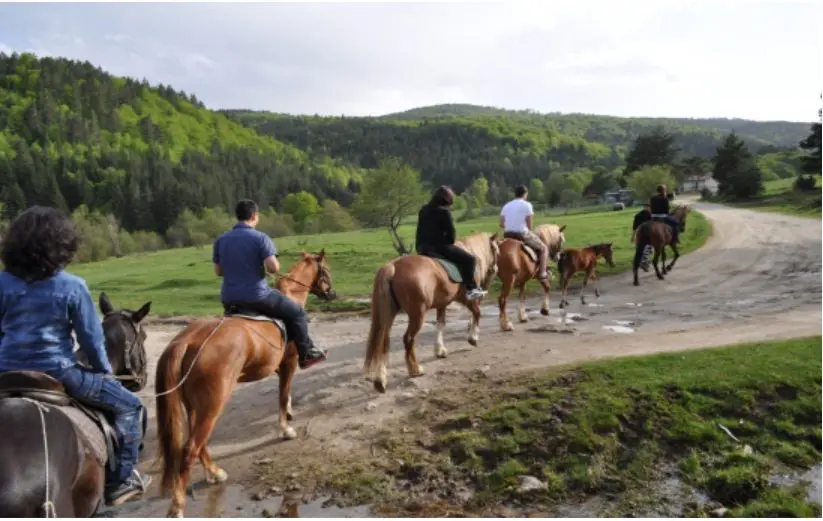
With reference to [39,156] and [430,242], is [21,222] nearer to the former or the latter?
[430,242]

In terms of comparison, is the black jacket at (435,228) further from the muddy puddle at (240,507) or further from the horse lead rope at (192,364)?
the muddy puddle at (240,507)

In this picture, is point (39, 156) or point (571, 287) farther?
point (39, 156)

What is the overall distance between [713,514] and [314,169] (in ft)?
531

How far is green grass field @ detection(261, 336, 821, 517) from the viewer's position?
266 inches

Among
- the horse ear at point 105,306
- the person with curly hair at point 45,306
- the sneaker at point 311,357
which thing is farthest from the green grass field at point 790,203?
the person with curly hair at point 45,306

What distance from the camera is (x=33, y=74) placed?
7392 inches

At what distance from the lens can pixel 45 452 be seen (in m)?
4.04

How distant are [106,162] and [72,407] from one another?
154m

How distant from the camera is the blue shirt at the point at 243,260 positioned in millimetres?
7574

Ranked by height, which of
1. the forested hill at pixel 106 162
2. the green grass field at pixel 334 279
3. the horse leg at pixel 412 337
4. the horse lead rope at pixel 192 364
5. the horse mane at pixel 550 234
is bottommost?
the green grass field at pixel 334 279

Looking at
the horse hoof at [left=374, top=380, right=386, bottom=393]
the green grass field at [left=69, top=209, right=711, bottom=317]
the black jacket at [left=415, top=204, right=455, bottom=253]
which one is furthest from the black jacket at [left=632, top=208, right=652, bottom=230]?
the horse hoof at [left=374, top=380, right=386, bottom=393]

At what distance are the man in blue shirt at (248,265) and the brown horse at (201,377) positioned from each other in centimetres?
23

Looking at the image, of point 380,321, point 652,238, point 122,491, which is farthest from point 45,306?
point 652,238

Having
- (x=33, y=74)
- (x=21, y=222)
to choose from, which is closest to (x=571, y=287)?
(x=21, y=222)
